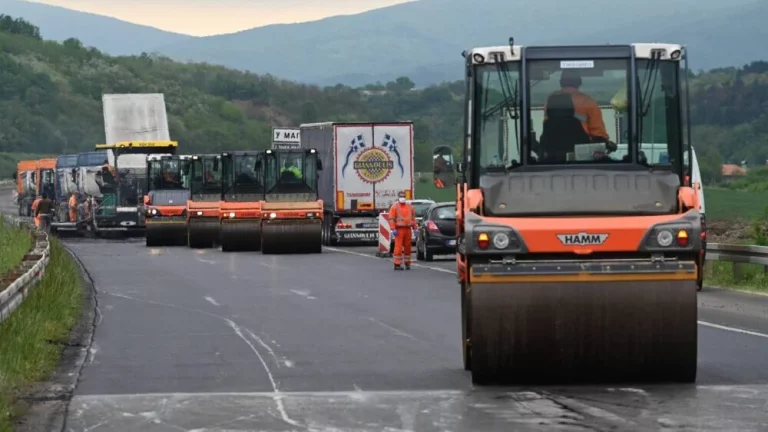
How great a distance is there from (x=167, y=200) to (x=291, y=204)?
31.2ft

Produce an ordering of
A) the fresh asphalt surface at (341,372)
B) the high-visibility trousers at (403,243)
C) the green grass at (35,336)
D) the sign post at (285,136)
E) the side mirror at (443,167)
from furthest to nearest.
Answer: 1. the sign post at (285,136)
2. the high-visibility trousers at (403,243)
3. the side mirror at (443,167)
4. the green grass at (35,336)
5. the fresh asphalt surface at (341,372)

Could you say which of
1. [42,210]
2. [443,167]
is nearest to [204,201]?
[42,210]

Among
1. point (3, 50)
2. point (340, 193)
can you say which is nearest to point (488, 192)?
point (340, 193)

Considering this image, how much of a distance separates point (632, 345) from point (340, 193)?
108ft

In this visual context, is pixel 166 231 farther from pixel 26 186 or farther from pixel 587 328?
pixel 587 328

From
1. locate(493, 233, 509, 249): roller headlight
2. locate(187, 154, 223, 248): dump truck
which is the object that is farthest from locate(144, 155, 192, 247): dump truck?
locate(493, 233, 509, 249): roller headlight

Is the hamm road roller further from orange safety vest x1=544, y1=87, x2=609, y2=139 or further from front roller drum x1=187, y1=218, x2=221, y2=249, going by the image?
orange safety vest x1=544, y1=87, x2=609, y2=139

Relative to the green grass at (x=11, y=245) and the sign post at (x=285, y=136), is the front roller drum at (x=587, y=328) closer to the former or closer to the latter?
the green grass at (x=11, y=245)

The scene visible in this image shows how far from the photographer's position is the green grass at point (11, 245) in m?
25.4

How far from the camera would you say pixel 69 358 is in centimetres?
1612

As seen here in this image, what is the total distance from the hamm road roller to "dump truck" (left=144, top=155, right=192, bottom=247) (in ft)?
23.4

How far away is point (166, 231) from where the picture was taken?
4869cm

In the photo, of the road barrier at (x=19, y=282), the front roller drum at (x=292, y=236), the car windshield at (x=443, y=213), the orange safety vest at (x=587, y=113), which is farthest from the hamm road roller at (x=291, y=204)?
the orange safety vest at (x=587, y=113)

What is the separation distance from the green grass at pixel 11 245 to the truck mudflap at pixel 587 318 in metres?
11.4
